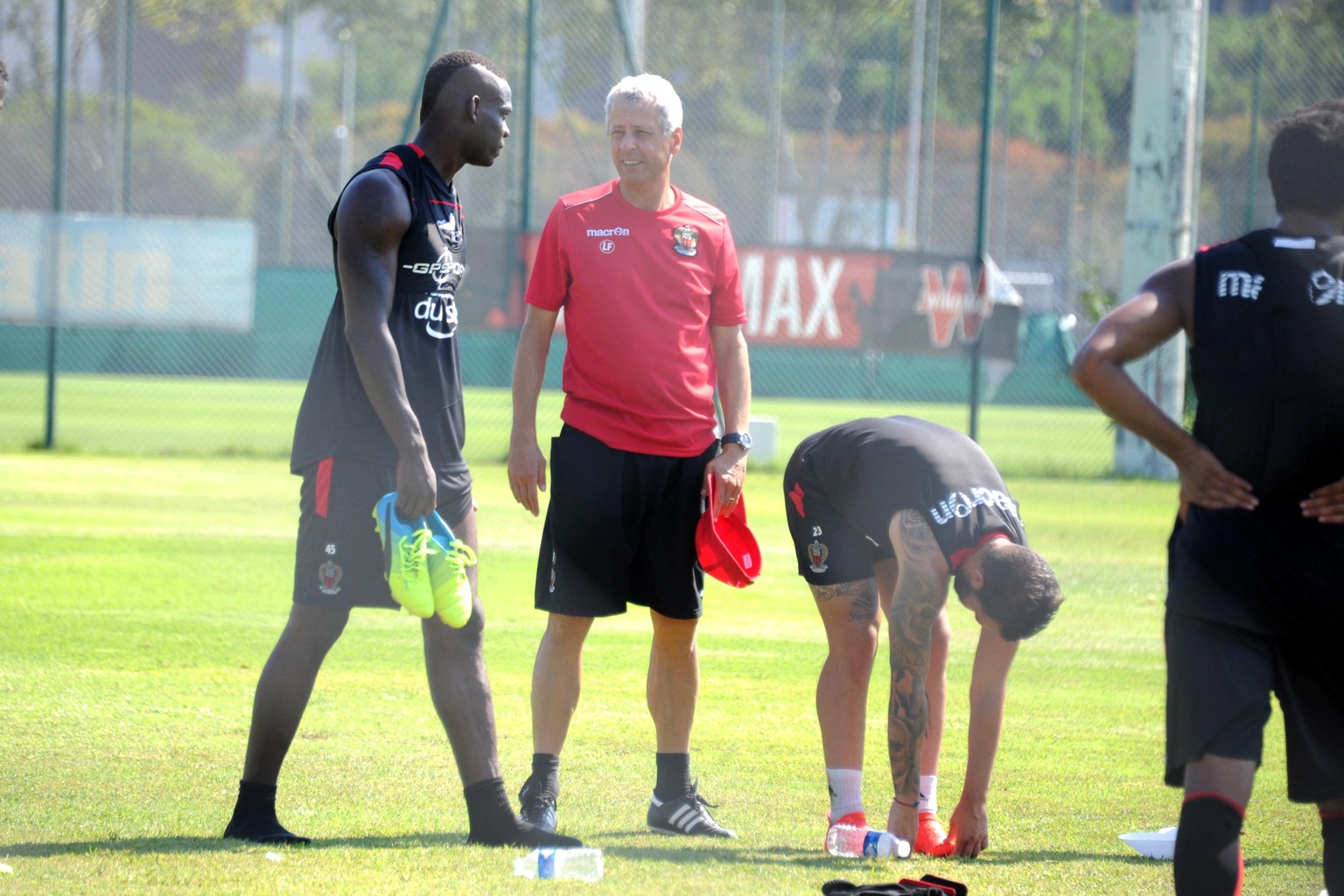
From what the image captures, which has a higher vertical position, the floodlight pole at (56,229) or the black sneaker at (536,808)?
the floodlight pole at (56,229)

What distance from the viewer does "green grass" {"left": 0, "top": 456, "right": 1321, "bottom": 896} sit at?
443 centimetres

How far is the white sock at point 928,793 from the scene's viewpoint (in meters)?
4.91

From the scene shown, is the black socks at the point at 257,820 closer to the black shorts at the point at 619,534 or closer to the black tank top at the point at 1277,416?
the black shorts at the point at 619,534

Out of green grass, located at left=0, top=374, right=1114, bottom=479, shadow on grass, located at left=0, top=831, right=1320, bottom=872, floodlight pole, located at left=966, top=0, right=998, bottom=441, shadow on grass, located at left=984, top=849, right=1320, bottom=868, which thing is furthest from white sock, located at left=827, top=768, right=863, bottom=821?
green grass, located at left=0, top=374, right=1114, bottom=479

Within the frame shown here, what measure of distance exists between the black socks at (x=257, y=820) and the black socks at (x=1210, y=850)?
7.70 ft

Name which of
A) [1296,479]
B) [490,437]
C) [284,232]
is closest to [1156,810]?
[1296,479]

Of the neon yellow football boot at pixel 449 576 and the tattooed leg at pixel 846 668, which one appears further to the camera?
the tattooed leg at pixel 846 668

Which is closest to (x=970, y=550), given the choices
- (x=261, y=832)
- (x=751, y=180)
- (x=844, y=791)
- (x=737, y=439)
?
(x=844, y=791)

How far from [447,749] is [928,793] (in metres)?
1.80

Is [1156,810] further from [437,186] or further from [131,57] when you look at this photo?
[131,57]

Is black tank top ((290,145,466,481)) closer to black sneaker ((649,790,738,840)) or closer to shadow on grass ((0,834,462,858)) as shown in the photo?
shadow on grass ((0,834,462,858))

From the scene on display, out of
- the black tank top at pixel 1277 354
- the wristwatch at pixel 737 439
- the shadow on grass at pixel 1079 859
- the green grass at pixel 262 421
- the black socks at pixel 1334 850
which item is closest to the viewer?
the black tank top at pixel 1277 354

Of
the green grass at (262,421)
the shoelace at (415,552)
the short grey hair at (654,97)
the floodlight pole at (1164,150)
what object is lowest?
the green grass at (262,421)

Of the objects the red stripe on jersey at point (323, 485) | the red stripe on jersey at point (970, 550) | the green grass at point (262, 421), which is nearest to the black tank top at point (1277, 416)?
the red stripe on jersey at point (970, 550)
